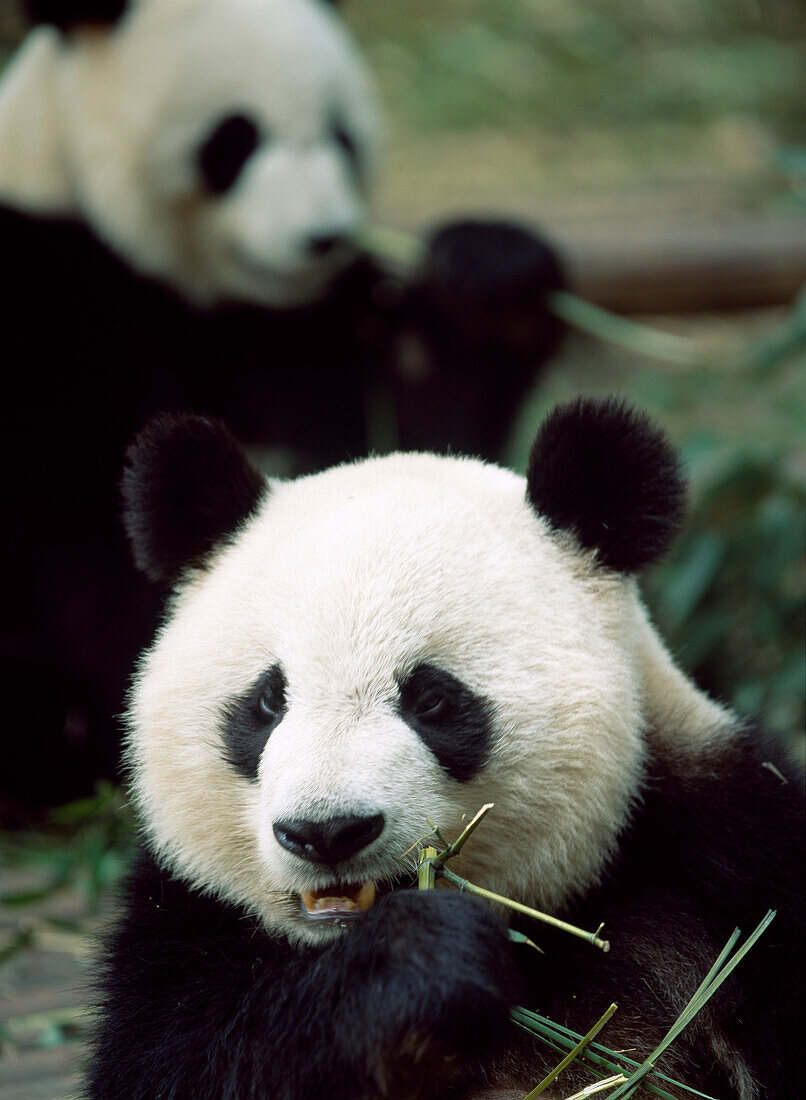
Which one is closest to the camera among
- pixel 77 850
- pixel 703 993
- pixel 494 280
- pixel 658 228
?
pixel 703 993

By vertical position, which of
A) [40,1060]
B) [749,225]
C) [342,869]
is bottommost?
[40,1060]

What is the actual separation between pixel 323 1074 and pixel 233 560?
0.56 metres

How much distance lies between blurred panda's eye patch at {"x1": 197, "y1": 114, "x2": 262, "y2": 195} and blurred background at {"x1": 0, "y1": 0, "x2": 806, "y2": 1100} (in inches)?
36.3

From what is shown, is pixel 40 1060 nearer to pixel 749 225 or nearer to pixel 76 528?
pixel 76 528

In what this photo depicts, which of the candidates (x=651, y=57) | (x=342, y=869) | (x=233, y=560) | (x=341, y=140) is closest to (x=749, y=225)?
(x=341, y=140)

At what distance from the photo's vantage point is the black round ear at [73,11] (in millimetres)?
2920

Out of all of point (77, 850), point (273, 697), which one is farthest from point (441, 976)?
point (77, 850)

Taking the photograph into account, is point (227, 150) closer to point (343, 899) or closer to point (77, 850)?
point (77, 850)

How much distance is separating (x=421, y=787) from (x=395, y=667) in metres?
0.12

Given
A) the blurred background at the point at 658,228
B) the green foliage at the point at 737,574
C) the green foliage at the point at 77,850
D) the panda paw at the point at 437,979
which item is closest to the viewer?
the panda paw at the point at 437,979

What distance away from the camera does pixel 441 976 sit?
3.67 ft

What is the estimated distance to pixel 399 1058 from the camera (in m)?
1.15

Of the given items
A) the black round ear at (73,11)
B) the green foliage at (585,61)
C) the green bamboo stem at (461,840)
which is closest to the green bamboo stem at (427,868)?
the green bamboo stem at (461,840)

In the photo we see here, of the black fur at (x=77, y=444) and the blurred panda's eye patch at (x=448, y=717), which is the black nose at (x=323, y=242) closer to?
the black fur at (x=77, y=444)
